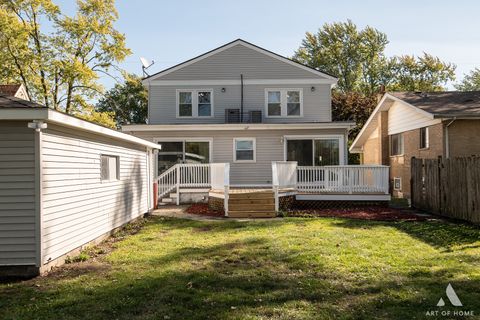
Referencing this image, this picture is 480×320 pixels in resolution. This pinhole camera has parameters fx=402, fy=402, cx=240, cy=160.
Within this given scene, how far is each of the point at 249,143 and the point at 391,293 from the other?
44.8 feet

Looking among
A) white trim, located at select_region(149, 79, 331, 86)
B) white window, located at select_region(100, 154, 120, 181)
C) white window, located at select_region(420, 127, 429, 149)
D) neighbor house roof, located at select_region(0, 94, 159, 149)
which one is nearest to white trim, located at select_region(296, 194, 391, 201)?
white window, located at select_region(420, 127, 429, 149)

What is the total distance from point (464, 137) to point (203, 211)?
9599mm

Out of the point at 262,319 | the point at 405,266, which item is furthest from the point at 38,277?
the point at 405,266

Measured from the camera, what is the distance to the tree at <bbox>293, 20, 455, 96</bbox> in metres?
46.5

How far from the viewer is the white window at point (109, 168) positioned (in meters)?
9.76

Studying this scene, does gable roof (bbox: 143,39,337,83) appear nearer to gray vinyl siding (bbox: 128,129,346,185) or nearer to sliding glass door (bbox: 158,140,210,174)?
gray vinyl siding (bbox: 128,129,346,185)

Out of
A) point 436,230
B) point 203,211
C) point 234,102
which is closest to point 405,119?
point 234,102

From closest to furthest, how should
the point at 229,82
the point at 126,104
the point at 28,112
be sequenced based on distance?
the point at 28,112
the point at 229,82
the point at 126,104

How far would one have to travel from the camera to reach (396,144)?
789 inches

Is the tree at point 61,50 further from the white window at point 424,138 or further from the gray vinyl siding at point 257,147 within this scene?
the white window at point 424,138

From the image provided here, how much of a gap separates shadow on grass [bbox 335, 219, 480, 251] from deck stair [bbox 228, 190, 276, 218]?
2462 mm

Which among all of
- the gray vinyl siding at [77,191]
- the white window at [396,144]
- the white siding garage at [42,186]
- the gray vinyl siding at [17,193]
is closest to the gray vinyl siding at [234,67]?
the white window at [396,144]

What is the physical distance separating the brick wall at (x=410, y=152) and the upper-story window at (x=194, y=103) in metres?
9.44

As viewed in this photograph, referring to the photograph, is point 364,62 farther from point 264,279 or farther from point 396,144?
point 264,279
